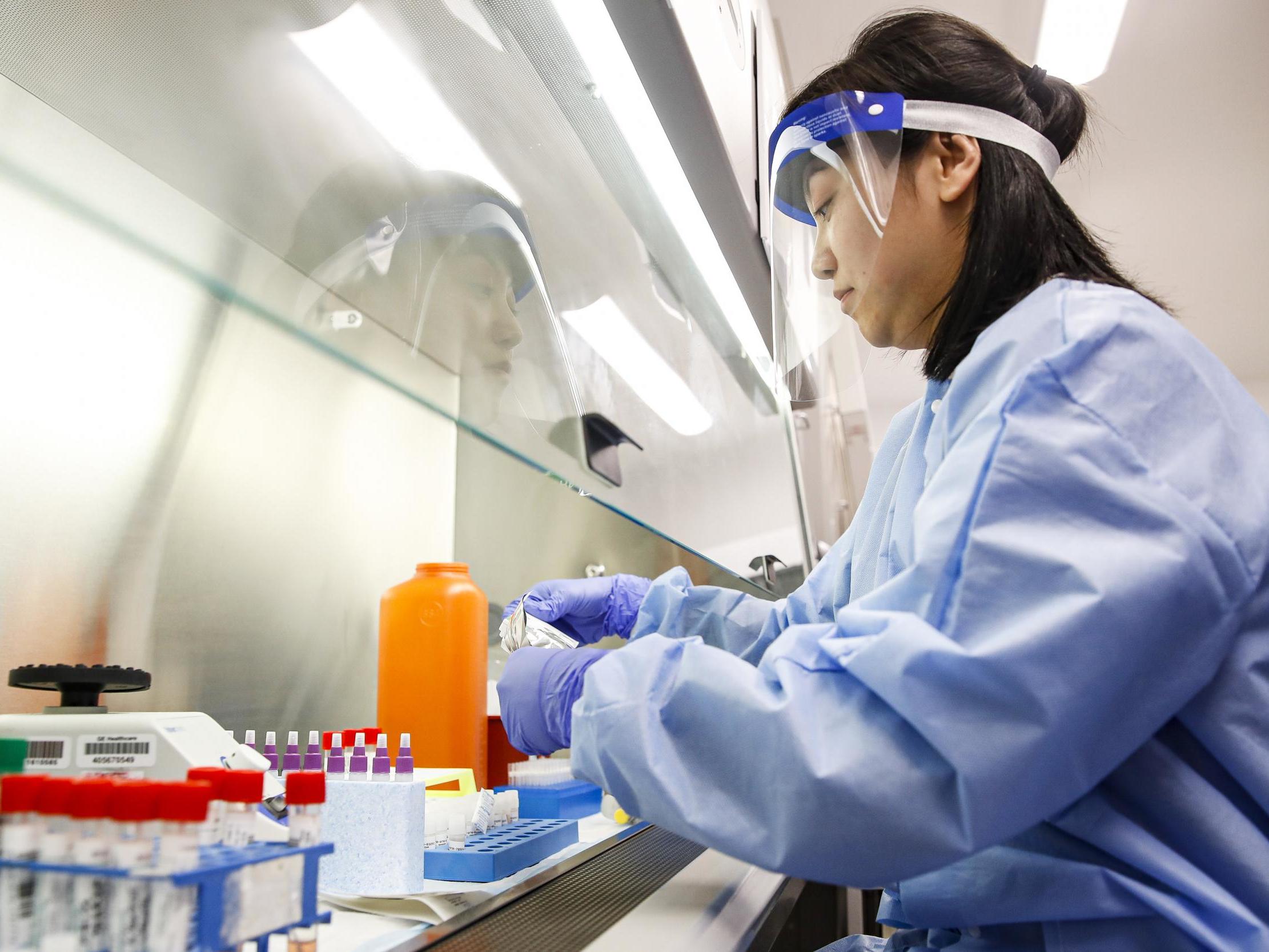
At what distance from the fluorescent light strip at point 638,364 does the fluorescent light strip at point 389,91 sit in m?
0.33

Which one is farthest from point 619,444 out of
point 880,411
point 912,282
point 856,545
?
point 880,411

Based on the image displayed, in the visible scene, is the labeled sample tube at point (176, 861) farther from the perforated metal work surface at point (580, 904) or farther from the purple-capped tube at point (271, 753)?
the purple-capped tube at point (271, 753)

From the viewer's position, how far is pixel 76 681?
0.84m

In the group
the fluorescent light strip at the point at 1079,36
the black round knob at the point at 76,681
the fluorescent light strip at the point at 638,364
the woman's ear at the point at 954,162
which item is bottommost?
the black round knob at the point at 76,681

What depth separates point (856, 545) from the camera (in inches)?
51.8

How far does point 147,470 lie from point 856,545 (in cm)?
100

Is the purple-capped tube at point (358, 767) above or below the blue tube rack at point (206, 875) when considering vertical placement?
above

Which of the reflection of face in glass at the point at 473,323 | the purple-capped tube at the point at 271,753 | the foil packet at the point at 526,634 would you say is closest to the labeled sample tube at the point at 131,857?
the purple-capped tube at the point at 271,753

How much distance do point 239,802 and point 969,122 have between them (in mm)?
1061

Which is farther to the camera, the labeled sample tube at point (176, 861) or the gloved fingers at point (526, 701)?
the gloved fingers at point (526, 701)

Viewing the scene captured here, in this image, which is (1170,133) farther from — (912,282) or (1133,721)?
(1133,721)

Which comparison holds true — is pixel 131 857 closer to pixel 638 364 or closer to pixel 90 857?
pixel 90 857

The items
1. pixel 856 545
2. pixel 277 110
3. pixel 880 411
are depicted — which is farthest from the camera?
pixel 880 411

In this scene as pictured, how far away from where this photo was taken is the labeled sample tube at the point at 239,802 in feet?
1.78
